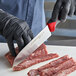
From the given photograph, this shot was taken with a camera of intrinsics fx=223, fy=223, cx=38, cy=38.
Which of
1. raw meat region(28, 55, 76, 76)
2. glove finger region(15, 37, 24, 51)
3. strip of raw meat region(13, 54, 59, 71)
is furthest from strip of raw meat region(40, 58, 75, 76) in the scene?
glove finger region(15, 37, 24, 51)

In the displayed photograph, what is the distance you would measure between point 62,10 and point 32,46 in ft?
1.17

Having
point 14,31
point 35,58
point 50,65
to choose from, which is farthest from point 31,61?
point 14,31

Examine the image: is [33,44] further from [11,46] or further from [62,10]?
[62,10]

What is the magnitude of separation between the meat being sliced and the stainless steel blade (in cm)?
4

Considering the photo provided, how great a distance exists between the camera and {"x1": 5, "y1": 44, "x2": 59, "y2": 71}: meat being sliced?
5.50 feet

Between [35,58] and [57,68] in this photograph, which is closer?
[57,68]

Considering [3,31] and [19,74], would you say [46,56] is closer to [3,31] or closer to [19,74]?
[19,74]

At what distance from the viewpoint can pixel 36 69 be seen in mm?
1628

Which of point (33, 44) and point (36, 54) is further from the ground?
point (33, 44)

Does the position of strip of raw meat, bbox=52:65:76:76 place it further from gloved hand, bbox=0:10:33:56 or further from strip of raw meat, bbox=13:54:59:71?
gloved hand, bbox=0:10:33:56

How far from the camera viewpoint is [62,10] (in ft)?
5.56

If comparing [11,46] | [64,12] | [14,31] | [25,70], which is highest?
[64,12]

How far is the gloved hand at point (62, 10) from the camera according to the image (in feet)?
5.52

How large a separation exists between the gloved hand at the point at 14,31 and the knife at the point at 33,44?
4 centimetres
